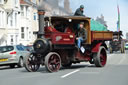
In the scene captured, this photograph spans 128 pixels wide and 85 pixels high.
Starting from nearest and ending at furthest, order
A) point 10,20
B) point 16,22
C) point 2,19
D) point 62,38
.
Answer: point 62,38 → point 2,19 → point 10,20 → point 16,22

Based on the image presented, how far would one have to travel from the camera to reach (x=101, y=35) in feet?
54.5

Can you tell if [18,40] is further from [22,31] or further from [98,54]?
[98,54]

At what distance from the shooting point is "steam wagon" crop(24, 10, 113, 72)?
13.9 metres

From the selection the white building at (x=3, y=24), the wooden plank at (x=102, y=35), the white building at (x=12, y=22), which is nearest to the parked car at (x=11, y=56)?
the wooden plank at (x=102, y=35)

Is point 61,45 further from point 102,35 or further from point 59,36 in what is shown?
point 102,35

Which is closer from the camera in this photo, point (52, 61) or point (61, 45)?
point (52, 61)

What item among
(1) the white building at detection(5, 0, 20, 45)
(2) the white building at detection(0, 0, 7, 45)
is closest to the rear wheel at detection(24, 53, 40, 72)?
(2) the white building at detection(0, 0, 7, 45)

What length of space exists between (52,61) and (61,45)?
3.05ft

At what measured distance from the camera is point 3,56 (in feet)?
64.1

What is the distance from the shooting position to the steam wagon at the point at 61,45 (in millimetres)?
13945

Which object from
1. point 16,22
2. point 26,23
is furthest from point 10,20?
point 26,23

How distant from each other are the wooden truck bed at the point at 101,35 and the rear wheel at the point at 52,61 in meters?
2.38

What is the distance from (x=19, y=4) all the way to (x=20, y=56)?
28952 millimetres

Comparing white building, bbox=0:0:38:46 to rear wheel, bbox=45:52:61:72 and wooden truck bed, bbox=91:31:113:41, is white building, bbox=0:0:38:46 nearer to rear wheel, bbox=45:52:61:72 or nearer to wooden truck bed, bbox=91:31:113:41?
wooden truck bed, bbox=91:31:113:41
